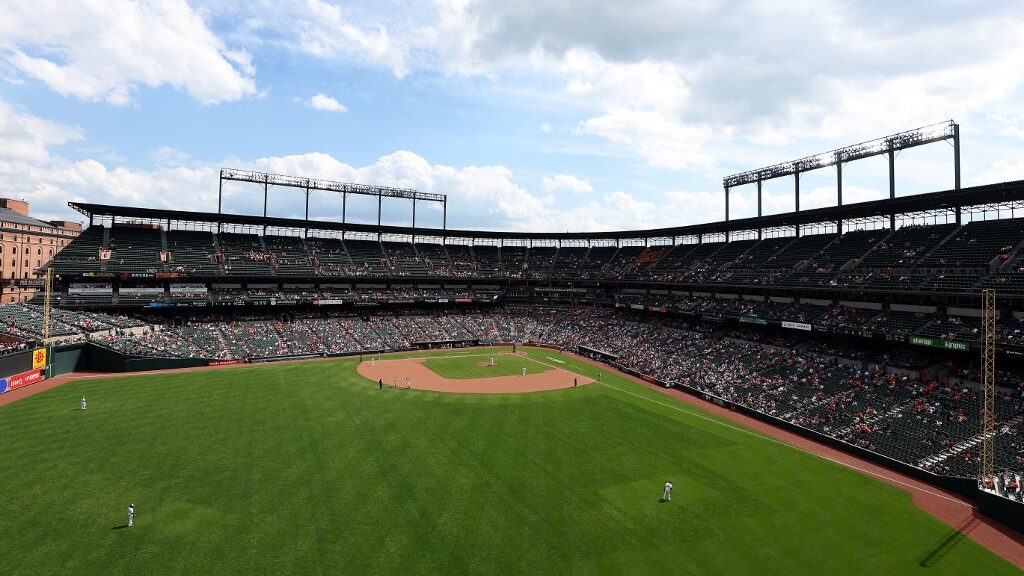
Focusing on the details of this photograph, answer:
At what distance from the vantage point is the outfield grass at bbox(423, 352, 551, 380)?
48334mm

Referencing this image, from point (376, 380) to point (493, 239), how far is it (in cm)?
4944

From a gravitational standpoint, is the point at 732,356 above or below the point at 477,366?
above

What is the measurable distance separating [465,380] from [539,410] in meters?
11.7

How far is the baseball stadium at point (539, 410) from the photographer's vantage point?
Result: 17953mm

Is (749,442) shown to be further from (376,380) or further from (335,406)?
(376,380)

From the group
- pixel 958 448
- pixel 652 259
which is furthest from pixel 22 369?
pixel 652 259

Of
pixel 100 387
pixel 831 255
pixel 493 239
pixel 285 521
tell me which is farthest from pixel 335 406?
pixel 493 239

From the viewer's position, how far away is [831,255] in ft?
160

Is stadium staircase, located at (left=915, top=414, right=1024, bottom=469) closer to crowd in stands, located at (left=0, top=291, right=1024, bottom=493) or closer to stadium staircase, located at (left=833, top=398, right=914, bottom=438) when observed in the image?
crowd in stands, located at (left=0, top=291, right=1024, bottom=493)

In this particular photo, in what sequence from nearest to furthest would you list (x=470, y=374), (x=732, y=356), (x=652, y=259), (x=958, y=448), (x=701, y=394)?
1. (x=958, y=448)
2. (x=701, y=394)
3. (x=732, y=356)
4. (x=470, y=374)
5. (x=652, y=259)

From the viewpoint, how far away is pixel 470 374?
157 ft

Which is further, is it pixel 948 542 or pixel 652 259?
pixel 652 259

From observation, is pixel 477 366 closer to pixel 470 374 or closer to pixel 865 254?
pixel 470 374

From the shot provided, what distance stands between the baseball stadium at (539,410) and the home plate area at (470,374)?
0.58 meters
